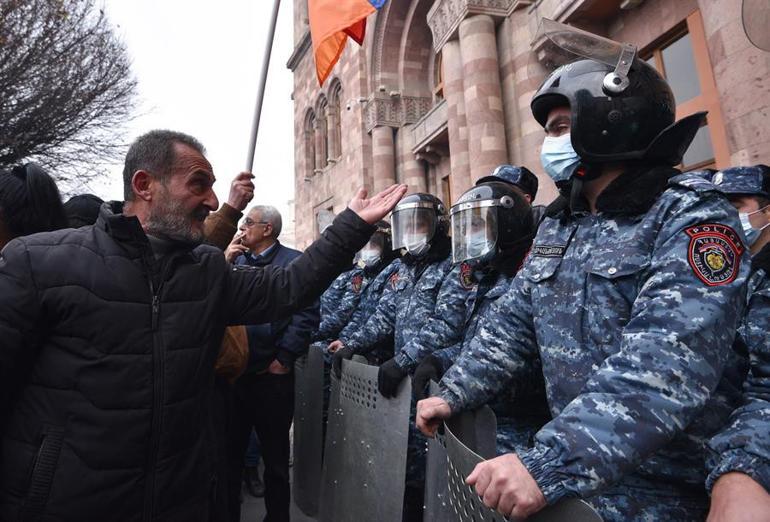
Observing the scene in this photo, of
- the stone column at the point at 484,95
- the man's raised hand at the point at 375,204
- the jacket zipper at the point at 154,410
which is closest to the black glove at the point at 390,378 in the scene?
the man's raised hand at the point at 375,204

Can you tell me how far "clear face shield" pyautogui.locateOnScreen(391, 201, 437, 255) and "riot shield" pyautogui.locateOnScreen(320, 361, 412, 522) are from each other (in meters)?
1.12

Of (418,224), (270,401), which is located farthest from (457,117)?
(270,401)

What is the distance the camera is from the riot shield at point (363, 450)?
1.89 m

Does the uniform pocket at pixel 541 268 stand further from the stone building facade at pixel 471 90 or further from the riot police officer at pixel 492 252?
the stone building facade at pixel 471 90

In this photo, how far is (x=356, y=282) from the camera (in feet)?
16.6

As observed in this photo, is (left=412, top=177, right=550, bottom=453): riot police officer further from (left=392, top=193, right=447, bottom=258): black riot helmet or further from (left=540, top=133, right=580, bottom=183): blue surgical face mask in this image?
(left=540, top=133, right=580, bottom=183): blue surgical face mask

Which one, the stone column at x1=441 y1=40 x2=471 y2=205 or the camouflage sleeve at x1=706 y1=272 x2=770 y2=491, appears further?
the stone column at x1=441 y1=40 x2=471 y2=205

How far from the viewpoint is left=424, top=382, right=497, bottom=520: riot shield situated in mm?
1309

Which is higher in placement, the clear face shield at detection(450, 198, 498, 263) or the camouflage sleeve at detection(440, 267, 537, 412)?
the clear face shield at detection(450, 198, 498, 263)

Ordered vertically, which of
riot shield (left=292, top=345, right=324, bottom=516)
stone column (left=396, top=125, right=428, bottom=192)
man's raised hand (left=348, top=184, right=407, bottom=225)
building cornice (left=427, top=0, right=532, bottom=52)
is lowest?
riot shield (left=292, top=345, right=324, bottom=516)

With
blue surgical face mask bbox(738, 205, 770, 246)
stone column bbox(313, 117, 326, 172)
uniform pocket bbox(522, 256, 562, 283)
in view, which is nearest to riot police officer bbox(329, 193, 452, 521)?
uniform pocket bbox(522, 256, 562, 283)

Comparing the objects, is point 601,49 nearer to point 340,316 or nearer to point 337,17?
point 337,17

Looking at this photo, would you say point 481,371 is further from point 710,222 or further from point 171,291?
point 171,291

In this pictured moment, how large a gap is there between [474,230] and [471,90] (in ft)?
18.2
